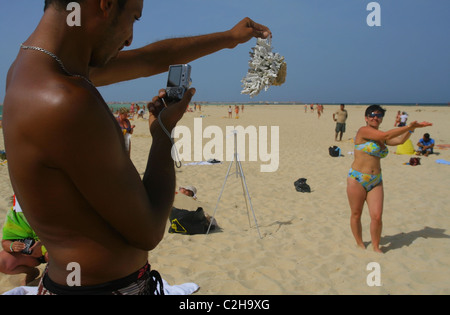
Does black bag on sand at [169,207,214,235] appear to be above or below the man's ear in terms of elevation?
below

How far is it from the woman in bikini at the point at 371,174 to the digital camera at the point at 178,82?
381 cm

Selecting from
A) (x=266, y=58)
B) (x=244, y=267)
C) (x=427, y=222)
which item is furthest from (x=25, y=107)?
(x=427, y=222)

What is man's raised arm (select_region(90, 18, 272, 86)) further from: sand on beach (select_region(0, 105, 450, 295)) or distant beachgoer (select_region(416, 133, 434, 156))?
distant beachgoer (select_region(416, 133, 434, 156))

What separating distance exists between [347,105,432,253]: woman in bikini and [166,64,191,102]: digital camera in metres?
3.81

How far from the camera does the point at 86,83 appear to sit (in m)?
0.94

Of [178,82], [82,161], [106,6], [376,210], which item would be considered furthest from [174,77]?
[376,210]

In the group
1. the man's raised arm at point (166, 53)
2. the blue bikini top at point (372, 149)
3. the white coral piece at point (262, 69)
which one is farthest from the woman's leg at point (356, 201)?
the man's raised arm at point (166, 53)

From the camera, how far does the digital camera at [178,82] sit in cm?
127

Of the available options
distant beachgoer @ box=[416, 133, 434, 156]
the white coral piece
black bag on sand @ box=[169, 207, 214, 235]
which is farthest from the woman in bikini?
distant beachgoer @ box=[416, 133, 434, 156]

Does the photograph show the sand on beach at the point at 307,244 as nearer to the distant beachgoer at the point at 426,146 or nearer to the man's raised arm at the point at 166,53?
the man's raised arm at the point at 166,53

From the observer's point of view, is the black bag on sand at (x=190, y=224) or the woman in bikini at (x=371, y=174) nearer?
the woman in bikini at (x=371, y=174)

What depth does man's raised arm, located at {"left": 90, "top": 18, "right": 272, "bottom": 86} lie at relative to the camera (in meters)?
1.64

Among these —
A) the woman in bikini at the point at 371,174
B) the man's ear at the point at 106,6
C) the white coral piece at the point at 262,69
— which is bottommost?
the woman in bikini at the point at 371,174

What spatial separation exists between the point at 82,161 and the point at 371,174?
14.3 feet
